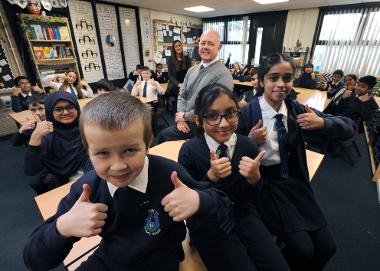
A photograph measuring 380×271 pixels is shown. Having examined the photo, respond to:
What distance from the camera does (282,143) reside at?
4.09 feet

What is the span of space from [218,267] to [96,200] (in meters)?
0.57

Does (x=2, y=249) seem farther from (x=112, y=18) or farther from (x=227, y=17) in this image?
(x=227, y=17)

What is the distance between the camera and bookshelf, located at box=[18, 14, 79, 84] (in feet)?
13.0

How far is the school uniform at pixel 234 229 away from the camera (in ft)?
2.88

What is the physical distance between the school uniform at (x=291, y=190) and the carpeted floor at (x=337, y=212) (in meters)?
0.73

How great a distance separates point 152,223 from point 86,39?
19.0 feet

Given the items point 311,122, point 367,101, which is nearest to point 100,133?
point 311,122

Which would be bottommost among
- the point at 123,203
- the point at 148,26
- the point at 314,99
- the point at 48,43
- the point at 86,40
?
the point at 314,99

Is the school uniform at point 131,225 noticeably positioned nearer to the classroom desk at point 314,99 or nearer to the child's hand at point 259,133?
the child's hand at point 259,133

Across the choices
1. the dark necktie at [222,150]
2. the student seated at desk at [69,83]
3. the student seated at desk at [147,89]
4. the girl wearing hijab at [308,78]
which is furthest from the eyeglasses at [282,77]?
the girl wearing hijab at [308,78]

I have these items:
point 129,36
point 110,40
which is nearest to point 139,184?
point 110,40

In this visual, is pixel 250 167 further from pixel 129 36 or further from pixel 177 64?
pixel 129 36

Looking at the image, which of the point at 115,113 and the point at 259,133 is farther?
the point at 259,133

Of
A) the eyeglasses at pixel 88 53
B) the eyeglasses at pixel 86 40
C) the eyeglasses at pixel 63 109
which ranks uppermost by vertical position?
the eyeglasses at pixel 86 40
